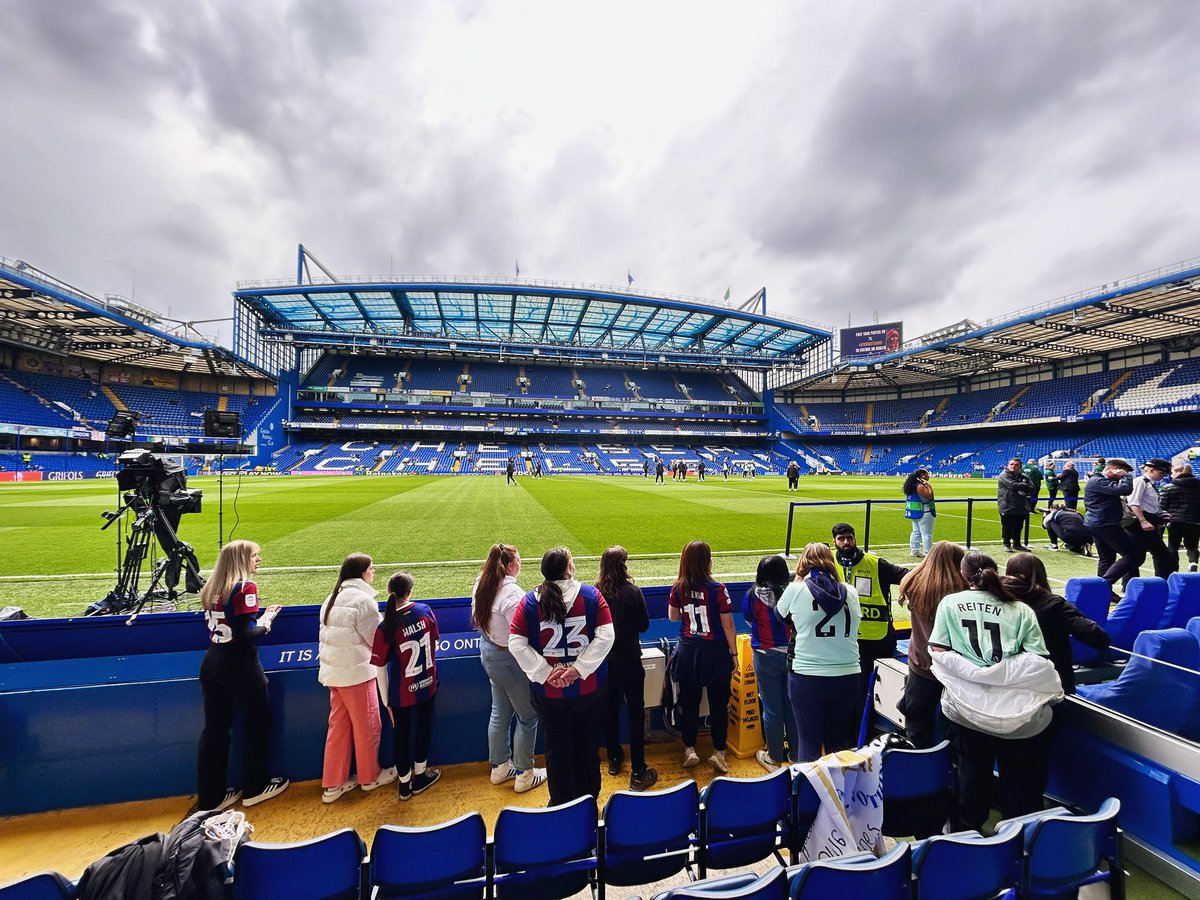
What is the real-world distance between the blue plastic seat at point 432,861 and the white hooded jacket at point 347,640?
146 centimetres

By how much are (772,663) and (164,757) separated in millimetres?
4458

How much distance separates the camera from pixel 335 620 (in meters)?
3.34

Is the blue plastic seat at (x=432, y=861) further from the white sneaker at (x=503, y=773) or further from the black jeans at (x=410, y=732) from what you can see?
the white sneaker at (x=503, y=773)

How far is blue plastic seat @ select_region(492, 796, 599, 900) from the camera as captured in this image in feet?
7.14

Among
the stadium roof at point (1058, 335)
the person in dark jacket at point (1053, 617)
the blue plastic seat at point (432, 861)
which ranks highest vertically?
the stadium roof at point (1058, 335)

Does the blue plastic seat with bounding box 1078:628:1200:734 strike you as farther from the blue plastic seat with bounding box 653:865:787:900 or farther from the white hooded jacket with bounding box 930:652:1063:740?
the blue plastic seat with bounding box 653:865:787:900

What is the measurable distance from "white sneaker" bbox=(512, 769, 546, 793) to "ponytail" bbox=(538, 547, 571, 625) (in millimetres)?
1496

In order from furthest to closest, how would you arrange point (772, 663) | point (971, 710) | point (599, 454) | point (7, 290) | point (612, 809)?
point (599, 454)
point (7, 290)
point (772, 663)
point (971, 710)
point (612, 809)

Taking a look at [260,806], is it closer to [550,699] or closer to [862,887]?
[550,699]

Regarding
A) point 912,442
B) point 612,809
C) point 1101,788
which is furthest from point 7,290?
point 912,442

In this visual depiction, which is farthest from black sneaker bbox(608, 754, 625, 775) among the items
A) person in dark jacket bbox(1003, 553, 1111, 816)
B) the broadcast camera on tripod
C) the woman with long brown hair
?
the broadcast camera on tripod

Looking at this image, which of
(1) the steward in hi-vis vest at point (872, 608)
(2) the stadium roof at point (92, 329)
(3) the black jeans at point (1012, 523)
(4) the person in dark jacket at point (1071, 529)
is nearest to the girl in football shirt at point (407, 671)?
(1) the steward in hi-vis vest at point (872, 608)

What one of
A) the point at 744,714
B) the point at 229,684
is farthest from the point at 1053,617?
the point at 229,684

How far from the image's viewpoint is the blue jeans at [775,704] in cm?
369
